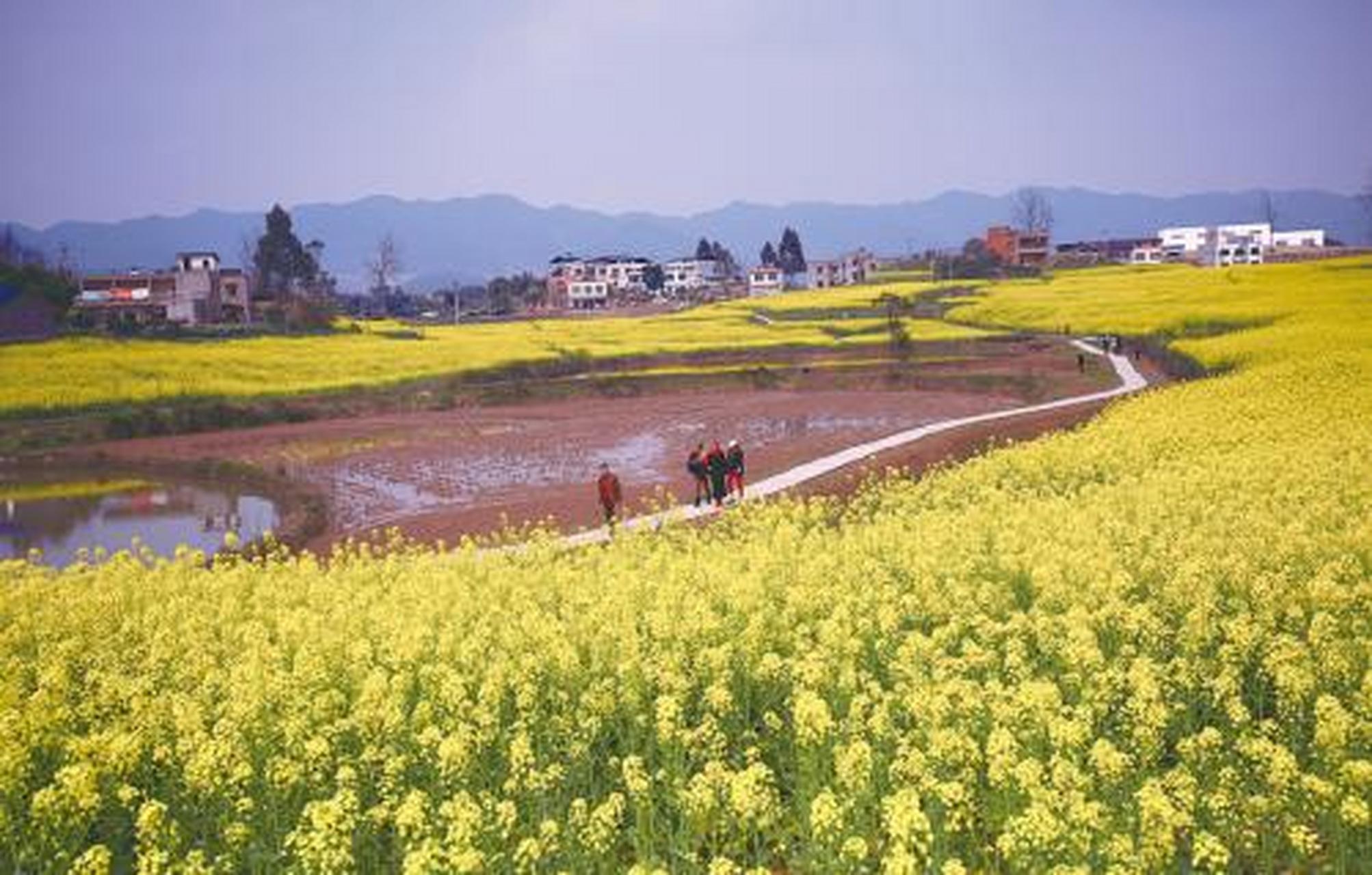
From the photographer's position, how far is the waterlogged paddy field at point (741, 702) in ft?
29.0

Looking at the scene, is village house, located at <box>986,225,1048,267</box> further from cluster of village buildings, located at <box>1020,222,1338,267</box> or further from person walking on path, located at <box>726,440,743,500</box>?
person walking on path, located at <box>726,440,743,500</box>

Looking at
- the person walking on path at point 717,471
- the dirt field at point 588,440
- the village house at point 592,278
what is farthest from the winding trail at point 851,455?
the village house at point 592,278

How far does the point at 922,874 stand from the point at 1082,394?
42.2m

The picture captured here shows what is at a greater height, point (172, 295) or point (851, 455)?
point (172, 295)

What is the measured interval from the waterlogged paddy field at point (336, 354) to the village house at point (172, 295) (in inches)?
1129

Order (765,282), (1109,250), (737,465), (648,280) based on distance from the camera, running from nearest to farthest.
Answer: (737,465), (765,282), (648,280), (1109,250)

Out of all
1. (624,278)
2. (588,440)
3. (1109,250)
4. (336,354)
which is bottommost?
(588,440)

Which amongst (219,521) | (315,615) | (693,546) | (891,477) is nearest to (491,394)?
(219,521)

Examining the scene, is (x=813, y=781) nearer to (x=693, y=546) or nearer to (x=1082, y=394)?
(x=693, y=546)

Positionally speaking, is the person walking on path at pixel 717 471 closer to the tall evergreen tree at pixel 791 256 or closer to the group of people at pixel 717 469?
the group of people at pixel 717 469

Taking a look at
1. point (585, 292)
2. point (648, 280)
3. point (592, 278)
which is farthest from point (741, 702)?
point (648, 280)

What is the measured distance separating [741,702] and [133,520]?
29606mm

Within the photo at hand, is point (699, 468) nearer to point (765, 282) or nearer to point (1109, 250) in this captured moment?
point (765, 282)

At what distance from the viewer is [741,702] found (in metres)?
12.7
